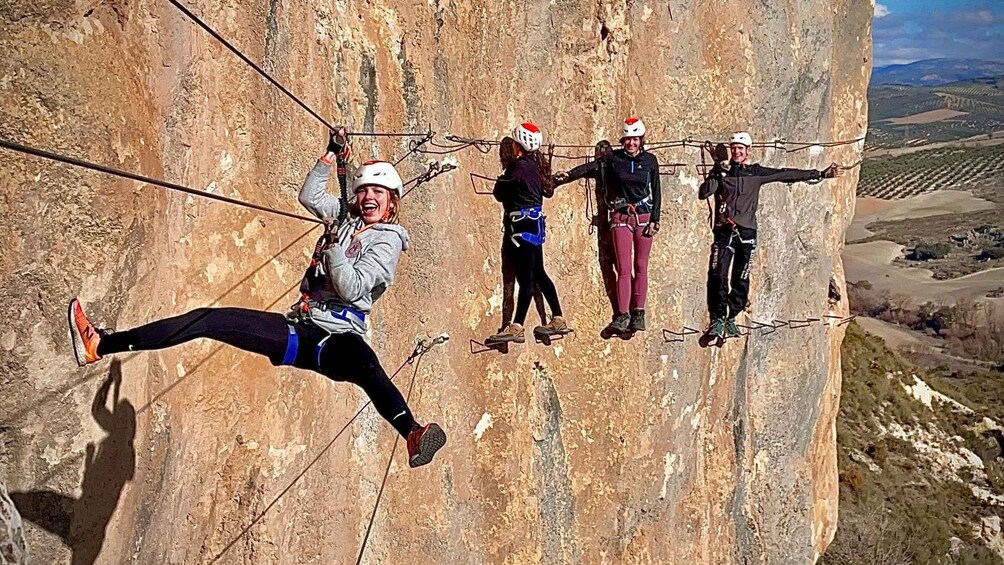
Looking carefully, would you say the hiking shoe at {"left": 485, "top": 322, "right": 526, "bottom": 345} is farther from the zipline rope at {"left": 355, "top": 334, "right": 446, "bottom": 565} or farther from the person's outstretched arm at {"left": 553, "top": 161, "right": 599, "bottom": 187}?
the person's outstretched arm at {"left": 553, "top": 161, "right": 599, "bottom": 187}

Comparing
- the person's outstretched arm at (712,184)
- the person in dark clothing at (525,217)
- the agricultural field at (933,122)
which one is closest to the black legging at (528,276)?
the person in dark clothing at (525,217)

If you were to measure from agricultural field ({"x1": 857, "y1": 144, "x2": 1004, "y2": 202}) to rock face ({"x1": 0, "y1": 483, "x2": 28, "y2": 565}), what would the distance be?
385 feet

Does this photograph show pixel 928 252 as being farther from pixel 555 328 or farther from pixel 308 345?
pixel 308 345

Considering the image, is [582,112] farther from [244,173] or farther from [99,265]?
[99,265]

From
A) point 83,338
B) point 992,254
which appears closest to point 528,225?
point 83,338

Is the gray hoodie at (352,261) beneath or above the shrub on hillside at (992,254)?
above

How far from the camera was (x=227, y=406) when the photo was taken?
6055 mm

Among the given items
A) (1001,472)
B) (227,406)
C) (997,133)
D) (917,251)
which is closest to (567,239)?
(227,406)

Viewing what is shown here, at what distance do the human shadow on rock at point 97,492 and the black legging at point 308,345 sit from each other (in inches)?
29.9

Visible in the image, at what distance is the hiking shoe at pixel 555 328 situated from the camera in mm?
8047

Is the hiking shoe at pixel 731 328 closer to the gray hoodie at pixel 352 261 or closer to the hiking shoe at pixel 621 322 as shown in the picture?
the hiking shoe at pixel 621 322

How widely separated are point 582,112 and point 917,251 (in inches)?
2957

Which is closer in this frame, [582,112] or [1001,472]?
[582,112]

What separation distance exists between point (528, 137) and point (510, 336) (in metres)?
2.10
